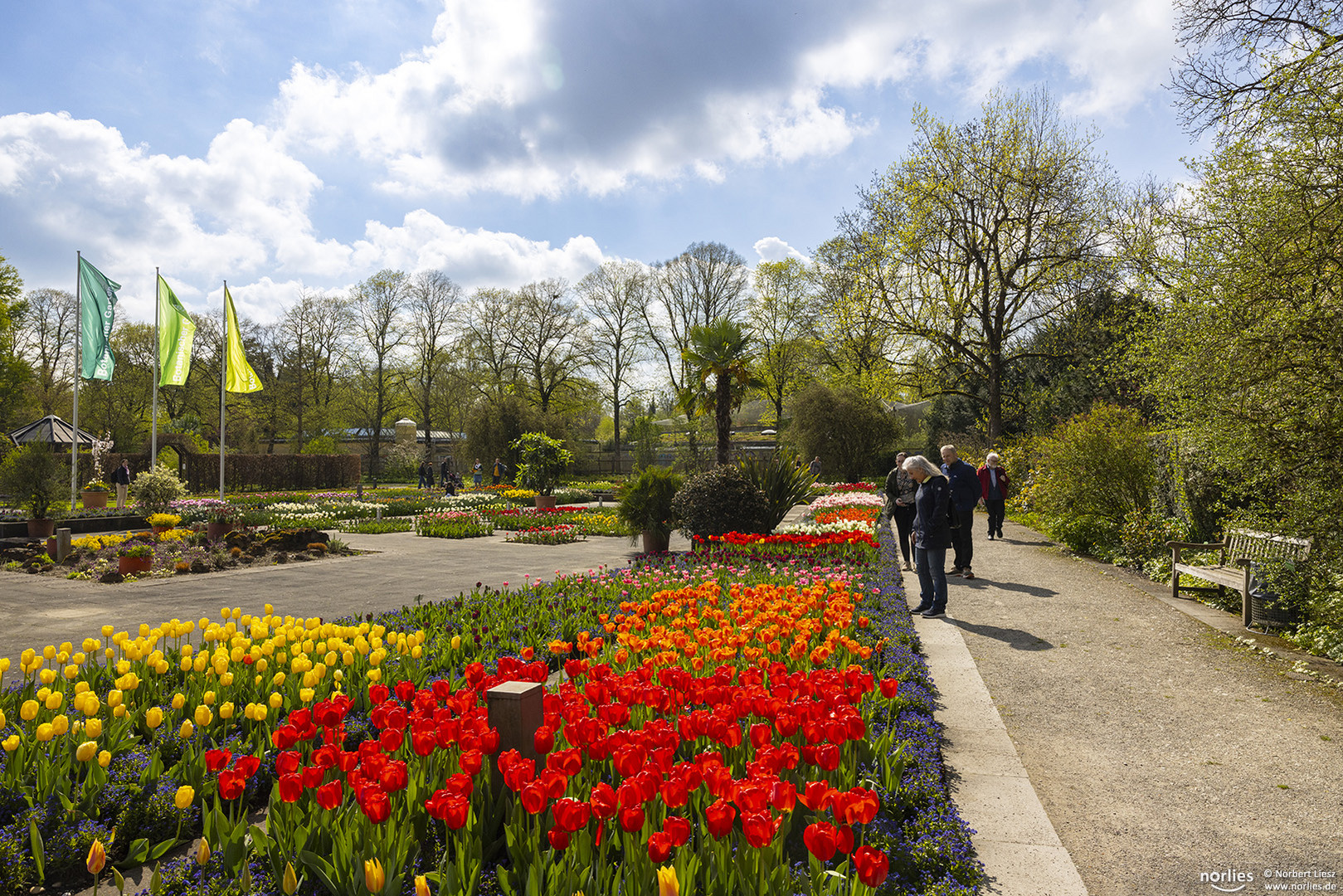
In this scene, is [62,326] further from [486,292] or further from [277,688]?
[277,688]

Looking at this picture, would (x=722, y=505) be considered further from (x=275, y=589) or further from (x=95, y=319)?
(x=95, y=319)

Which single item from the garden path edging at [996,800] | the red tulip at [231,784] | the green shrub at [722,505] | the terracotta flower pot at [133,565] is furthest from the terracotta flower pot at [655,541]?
the red tulip at [231,784]

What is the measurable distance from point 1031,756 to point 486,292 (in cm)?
4490

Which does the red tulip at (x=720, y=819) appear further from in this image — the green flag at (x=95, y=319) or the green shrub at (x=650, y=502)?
the green flag at (x=95, y=319)

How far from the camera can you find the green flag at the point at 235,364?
20.1 m

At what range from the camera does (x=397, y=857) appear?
198cm

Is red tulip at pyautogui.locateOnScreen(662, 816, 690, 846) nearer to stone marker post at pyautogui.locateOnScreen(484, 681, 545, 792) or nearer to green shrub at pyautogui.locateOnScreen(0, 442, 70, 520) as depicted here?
stone marker post at pyautogui.locateOnScreen(484, 681, 545, 792)

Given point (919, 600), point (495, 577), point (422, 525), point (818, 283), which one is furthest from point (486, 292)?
point (919, 600)

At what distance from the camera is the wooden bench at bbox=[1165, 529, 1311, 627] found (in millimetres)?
6648

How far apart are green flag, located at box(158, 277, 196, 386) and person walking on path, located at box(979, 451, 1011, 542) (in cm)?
1968

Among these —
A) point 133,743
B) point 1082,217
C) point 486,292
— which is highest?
point 486,292

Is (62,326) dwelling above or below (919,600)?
above

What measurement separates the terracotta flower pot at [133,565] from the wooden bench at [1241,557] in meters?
12.9

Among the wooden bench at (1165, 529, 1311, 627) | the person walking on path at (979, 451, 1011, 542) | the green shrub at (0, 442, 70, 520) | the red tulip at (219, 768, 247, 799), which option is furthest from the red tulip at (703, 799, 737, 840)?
the green shrub at (0, 442, 70, 520)
